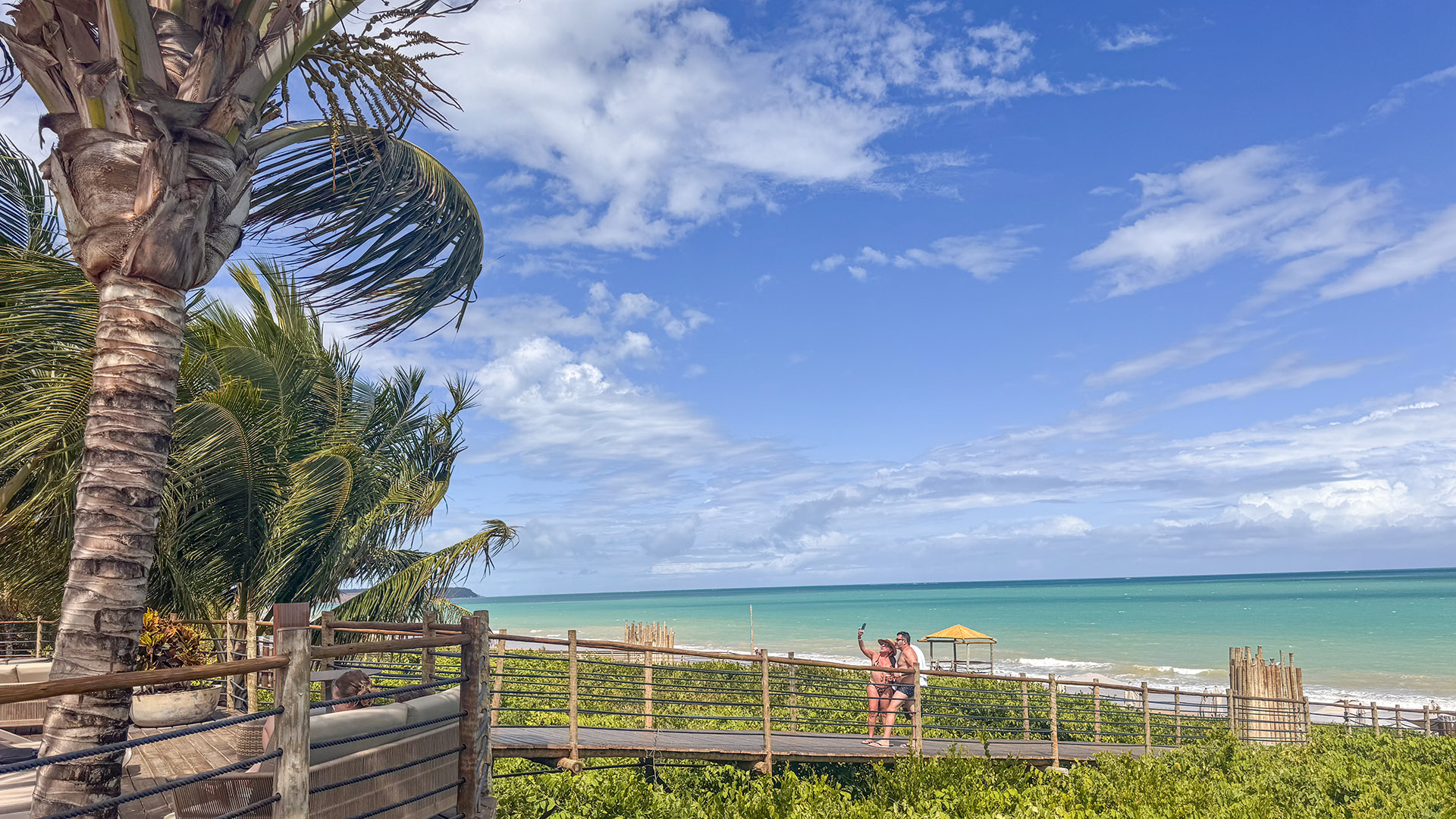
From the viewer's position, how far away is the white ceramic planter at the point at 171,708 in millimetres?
7539

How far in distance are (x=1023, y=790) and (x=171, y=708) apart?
25.7 ft

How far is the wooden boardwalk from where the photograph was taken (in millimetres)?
8914

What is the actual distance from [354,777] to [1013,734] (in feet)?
48.5

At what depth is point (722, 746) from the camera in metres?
9.89

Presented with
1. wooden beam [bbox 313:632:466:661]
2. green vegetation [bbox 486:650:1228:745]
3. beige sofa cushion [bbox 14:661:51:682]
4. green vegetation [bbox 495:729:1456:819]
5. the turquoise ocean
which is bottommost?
the turquoise ocean

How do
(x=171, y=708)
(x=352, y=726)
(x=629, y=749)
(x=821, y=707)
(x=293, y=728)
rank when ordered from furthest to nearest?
(x=821, y=707)
(x=629, y=749)
(x=171, y=708)
(x=352, y=726)
(x=293, y=728)

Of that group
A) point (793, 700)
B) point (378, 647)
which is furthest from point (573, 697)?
point (793, 700)

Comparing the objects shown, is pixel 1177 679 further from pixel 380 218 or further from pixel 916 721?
pixel 380 218

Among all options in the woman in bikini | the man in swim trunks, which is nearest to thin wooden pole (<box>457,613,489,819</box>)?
the man in swim trunks

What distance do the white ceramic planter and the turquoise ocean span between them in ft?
128

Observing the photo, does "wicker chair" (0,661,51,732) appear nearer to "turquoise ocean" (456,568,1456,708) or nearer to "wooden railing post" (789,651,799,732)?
"wooden railing post" (789,651,799,732)

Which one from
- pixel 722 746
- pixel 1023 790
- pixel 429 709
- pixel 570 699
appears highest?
pixel 429 709

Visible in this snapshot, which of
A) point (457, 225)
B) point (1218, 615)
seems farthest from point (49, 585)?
point (1218, 615)

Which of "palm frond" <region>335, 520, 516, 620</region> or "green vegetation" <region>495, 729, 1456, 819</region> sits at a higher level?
"palm frond" <region>335, 520, 516, 620</region>
